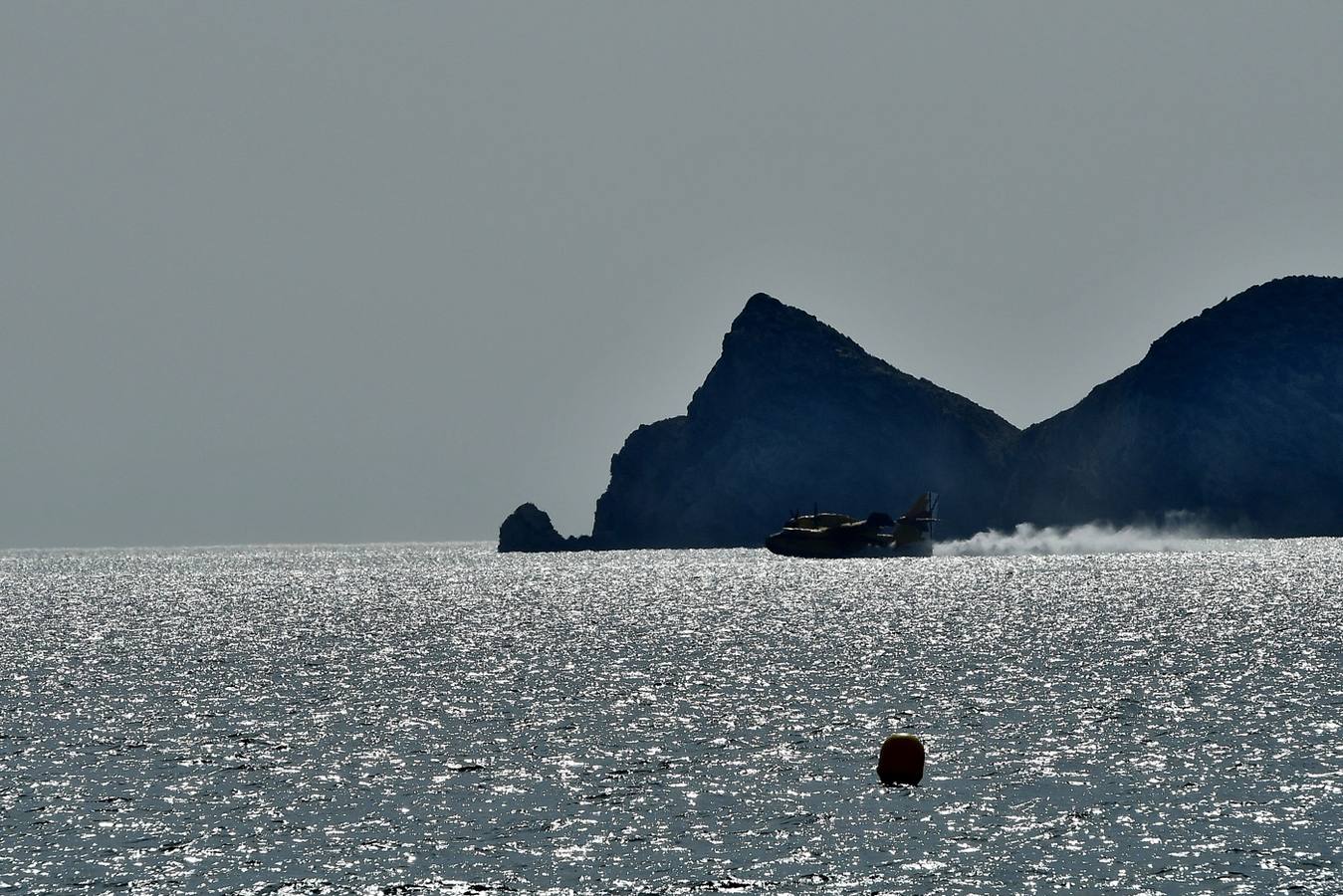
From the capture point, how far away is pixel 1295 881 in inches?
1109

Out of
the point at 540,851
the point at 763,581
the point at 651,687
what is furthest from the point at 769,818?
the point at 763,581

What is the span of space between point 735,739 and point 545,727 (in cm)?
801

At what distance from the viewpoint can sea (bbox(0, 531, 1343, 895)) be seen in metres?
30.2

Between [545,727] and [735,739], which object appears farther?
[545,727]

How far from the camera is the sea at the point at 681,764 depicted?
3020cm

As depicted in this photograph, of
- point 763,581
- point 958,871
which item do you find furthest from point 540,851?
point 763,581

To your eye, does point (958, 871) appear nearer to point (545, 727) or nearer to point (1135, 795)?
point (1135, 795)

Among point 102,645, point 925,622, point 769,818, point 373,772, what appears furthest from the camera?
point 925,622

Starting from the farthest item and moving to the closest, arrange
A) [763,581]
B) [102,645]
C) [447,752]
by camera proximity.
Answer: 1. [763,581]
2. [102,645]
3. [447,752]

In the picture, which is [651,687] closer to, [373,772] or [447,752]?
[447,752]

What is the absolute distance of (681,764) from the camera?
43.2 m

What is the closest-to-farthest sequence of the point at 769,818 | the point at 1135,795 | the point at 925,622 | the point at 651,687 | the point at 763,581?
the point at 769,818 < the point at 1135,795 < the point at 651,687 < the point at 925,622 < the point at 763,581

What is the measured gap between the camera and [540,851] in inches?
1249

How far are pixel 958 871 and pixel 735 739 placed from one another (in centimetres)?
1866
